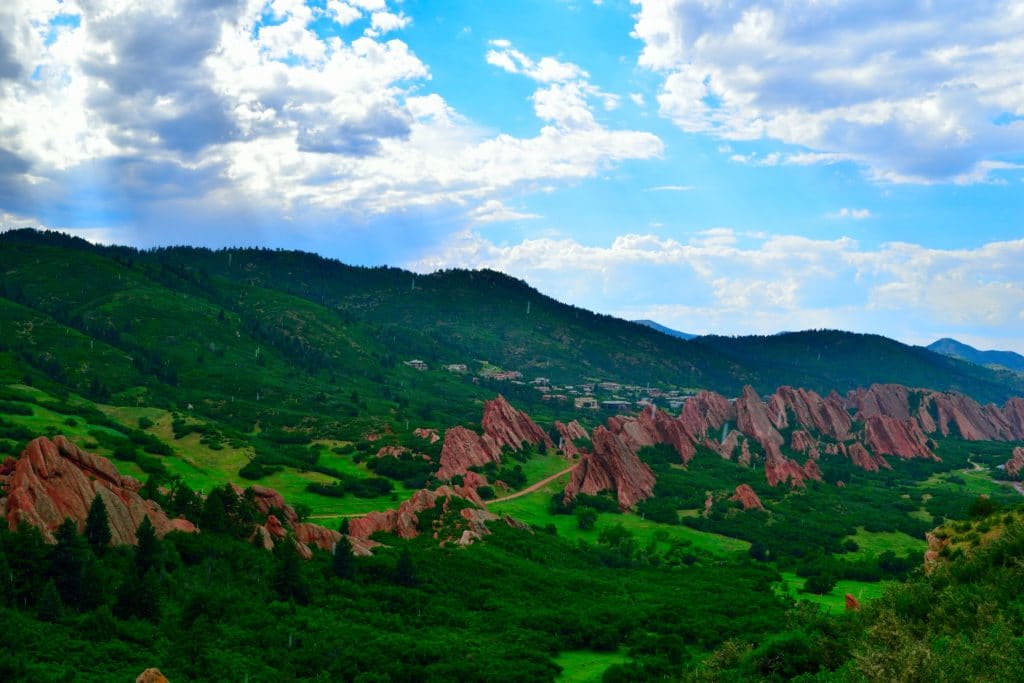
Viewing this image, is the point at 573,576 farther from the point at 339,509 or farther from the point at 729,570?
the point at 339,509

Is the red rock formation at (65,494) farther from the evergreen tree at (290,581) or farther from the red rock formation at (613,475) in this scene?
the red rock formation at (613,475)

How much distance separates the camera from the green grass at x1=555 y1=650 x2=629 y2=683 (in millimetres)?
67812

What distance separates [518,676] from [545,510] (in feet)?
273

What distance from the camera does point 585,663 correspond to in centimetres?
7231

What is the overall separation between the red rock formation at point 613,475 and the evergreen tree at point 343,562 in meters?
75.1

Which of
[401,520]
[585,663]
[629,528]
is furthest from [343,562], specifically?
[629,528]

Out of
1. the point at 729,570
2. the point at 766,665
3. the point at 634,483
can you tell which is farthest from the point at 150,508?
the point at 634,483

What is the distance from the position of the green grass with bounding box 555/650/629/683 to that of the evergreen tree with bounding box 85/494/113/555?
4621 centimetres

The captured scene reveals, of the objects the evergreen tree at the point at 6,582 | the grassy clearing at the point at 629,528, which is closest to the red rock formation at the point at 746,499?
the grassy clearing at the point at 629,528

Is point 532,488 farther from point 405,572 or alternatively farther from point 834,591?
point 405,572

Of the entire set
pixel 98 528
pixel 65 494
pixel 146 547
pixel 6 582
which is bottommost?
pixel 6 582

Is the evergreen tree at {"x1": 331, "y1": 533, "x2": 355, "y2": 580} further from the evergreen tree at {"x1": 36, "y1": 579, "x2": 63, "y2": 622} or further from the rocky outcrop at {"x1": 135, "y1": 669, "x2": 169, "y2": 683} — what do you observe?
the rocky outcrop at {"x1": 135, "y1": 669, "x2": 169, "y2": 683}

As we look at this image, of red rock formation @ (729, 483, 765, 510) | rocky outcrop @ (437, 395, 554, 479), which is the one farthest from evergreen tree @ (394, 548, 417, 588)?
red rock formation @ (729, 483, 765, 510)

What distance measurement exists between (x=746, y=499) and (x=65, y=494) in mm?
128338
